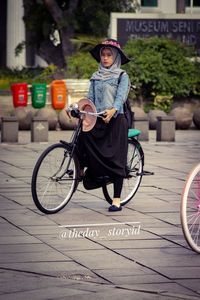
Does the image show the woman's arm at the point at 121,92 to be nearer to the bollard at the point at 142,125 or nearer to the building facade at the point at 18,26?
the bollard at the point at 142,125

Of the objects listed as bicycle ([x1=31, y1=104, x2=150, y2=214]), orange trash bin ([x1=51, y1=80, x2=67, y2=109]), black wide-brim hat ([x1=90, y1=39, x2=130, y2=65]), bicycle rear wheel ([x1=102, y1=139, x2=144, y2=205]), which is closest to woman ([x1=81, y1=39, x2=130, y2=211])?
black wide-brim hat ([x1=90, y1=39, x2=130, y2=65])

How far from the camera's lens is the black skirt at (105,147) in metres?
11.6

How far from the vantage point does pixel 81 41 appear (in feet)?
92.4

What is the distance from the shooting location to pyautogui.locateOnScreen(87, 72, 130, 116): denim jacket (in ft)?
38.0

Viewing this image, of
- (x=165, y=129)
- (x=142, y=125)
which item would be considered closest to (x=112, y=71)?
(x=142, y=125)

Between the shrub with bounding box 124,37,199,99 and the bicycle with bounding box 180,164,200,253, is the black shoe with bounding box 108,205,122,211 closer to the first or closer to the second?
the bicycle with bounding box 180,164,200,253

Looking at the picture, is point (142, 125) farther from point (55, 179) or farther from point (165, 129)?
point (55, 179)

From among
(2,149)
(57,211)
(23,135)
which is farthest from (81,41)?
(57,211)

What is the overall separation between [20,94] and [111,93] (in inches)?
519

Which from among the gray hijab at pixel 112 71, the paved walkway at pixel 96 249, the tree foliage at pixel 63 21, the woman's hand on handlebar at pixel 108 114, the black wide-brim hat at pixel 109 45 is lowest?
the paved walkway at pixel 96 249

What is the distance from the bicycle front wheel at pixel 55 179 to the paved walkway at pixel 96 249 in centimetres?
13

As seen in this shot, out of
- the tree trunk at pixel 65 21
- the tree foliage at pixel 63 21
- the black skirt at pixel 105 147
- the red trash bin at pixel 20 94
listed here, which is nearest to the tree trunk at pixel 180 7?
the tree foliage at pixel 63 21

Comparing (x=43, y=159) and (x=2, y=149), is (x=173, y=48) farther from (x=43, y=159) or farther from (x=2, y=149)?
(x=43, y=159)

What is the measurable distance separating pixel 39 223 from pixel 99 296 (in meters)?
3.34
